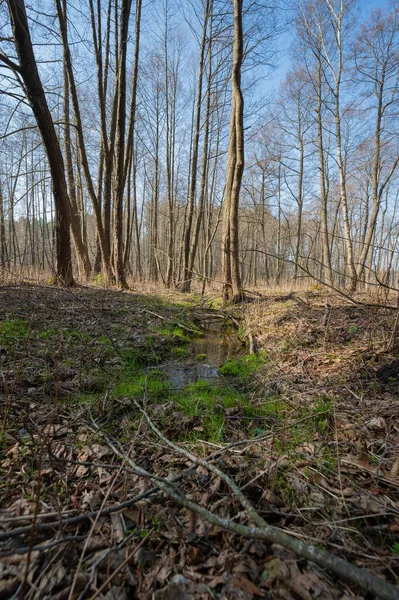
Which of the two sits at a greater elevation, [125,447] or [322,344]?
[322,344]

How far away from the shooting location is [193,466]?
159 cm

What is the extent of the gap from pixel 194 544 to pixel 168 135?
17.8 metres

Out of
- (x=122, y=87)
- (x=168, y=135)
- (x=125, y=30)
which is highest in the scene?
(x=168, y=135)

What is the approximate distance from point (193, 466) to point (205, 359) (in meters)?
2.83

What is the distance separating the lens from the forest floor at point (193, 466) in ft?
3.46

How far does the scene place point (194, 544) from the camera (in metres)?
1.19

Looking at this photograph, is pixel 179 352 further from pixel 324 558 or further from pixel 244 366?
pixel 324 558

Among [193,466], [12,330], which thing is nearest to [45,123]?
[12,330]

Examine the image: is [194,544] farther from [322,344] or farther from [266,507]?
[322,344]

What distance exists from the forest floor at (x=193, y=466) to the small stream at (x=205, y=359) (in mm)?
64

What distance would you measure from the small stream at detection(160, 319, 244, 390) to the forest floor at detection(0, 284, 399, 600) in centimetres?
6

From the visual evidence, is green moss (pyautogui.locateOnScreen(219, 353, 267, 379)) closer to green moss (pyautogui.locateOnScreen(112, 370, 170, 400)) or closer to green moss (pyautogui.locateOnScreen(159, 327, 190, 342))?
green moss (pyautogui.locateOnScreen(112, 370, 170, 400))

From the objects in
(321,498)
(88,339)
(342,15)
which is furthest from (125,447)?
(342,15)

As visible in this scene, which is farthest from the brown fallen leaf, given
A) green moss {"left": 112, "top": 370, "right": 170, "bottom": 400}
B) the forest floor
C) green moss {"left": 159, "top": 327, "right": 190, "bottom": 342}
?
green moss {"left": 159, "top": 327, "right": 190, "bottom": 342}
